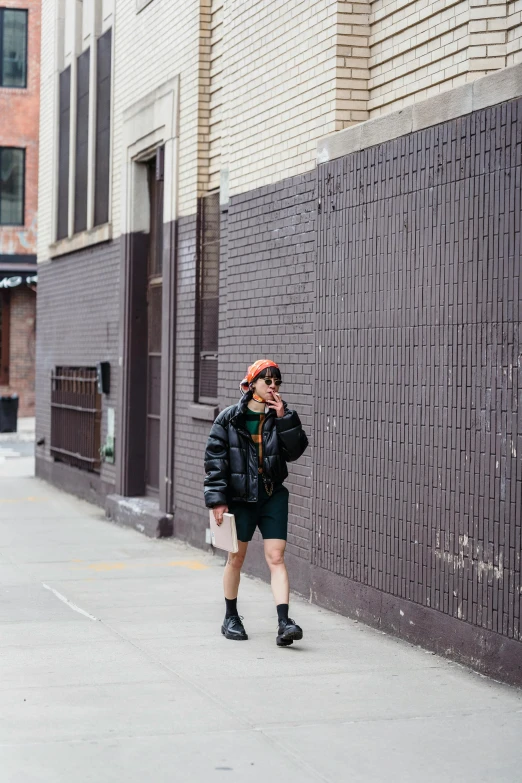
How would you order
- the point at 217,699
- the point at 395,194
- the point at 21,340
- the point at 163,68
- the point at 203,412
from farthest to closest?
1. the point at 21,340
2. the point at 163,68
3. the point at 203,412
4. the point at 395,194
5. the point at 217,699

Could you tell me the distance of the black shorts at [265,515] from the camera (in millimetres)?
8078

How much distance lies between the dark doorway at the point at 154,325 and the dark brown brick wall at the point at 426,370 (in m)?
5.51

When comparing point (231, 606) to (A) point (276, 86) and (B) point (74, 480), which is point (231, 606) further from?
(B) point (74, 480)

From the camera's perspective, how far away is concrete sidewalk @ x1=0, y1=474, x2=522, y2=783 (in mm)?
5438

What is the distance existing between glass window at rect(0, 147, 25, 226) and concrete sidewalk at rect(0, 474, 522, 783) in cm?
2678

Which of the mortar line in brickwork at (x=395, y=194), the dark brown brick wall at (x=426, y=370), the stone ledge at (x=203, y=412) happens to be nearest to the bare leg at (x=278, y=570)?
the dark brown brick wall at (x=426, y=370)

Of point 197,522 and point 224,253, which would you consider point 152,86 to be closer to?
point 224,253

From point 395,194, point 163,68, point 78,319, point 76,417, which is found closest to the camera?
point 395,194

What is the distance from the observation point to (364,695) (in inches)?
264

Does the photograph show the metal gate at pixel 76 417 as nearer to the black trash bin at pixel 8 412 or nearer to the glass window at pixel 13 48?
the black trash bin at pixel 8 412

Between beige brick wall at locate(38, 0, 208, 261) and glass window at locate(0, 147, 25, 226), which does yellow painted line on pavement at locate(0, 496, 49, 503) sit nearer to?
beige brick wall at locate(38, 0, 208, 261)

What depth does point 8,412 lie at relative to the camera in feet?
102

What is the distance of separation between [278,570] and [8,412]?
78.8 ft

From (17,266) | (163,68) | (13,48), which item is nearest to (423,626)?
(163,68)
